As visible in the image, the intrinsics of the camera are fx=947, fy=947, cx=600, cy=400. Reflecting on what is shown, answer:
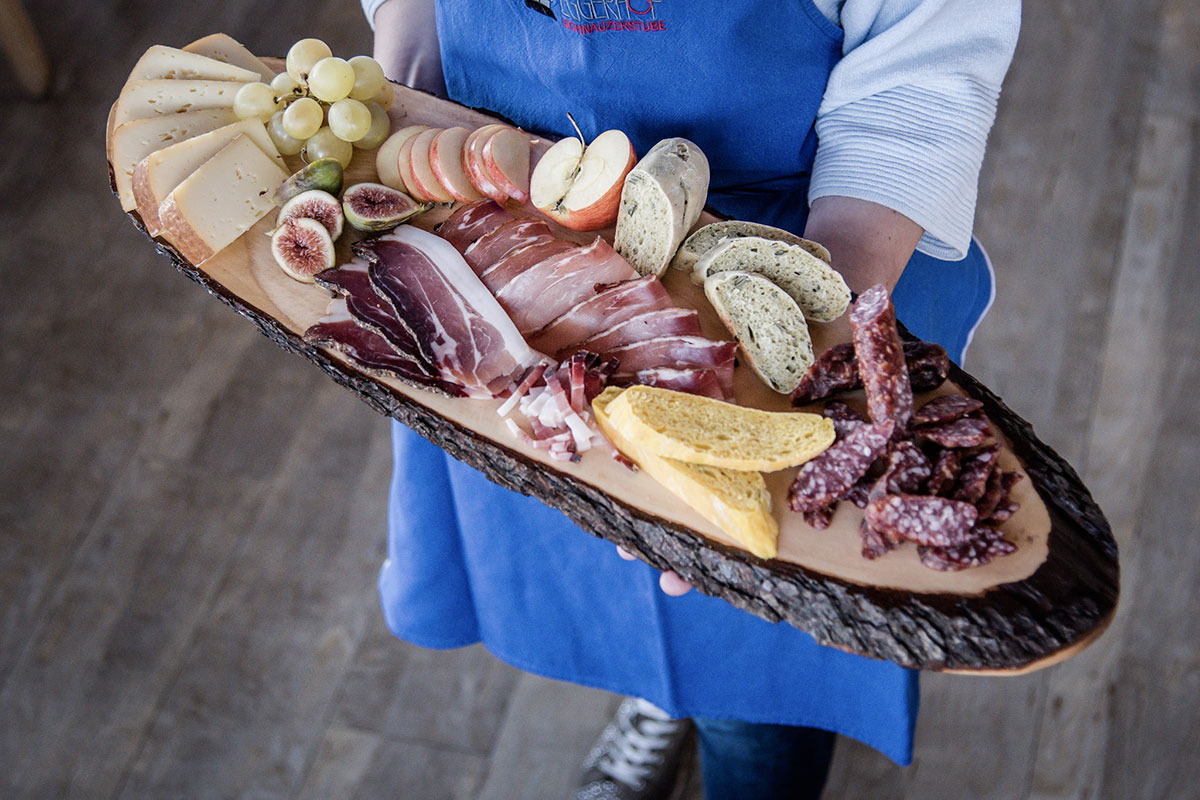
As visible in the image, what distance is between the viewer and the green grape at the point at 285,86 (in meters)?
1.37

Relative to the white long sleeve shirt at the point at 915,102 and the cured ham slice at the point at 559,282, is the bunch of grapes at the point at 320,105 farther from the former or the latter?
the white long sleeve shirt at the point at 915,102

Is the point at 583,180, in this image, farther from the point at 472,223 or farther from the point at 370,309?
the point at 370,309

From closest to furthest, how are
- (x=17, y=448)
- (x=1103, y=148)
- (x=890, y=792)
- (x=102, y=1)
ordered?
(x=890, y=792)
(x=17, y=448)
(x=1103, y=148)
(x=102, y=1)

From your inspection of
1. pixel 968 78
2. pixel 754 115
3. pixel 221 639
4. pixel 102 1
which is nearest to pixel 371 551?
pixel 221 639

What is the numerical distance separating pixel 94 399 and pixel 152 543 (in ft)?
1.48

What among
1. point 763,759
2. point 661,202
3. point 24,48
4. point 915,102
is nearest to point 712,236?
point 661,202

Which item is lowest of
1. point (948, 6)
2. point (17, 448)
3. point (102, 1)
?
point (17, 448)

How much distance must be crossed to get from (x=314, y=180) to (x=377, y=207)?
0.09 metres

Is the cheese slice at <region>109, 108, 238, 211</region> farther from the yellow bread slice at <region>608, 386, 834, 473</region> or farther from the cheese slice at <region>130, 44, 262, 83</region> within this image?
the yellow bread slice at <region>608, 386, 834, 473</region>

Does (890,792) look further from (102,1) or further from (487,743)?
(102,1)

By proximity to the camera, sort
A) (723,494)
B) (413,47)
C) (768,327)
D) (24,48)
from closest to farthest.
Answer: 1. (723,494)
2. (768,327)
3. (413,47)
4. (24,48)

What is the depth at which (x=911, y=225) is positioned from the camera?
1261 mm

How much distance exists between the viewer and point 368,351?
1.18 metres

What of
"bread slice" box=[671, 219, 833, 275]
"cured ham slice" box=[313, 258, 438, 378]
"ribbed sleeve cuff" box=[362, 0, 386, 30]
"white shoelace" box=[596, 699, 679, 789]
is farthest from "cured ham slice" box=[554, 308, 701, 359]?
"white shoelace" box=[596, 699, 679, 789]
